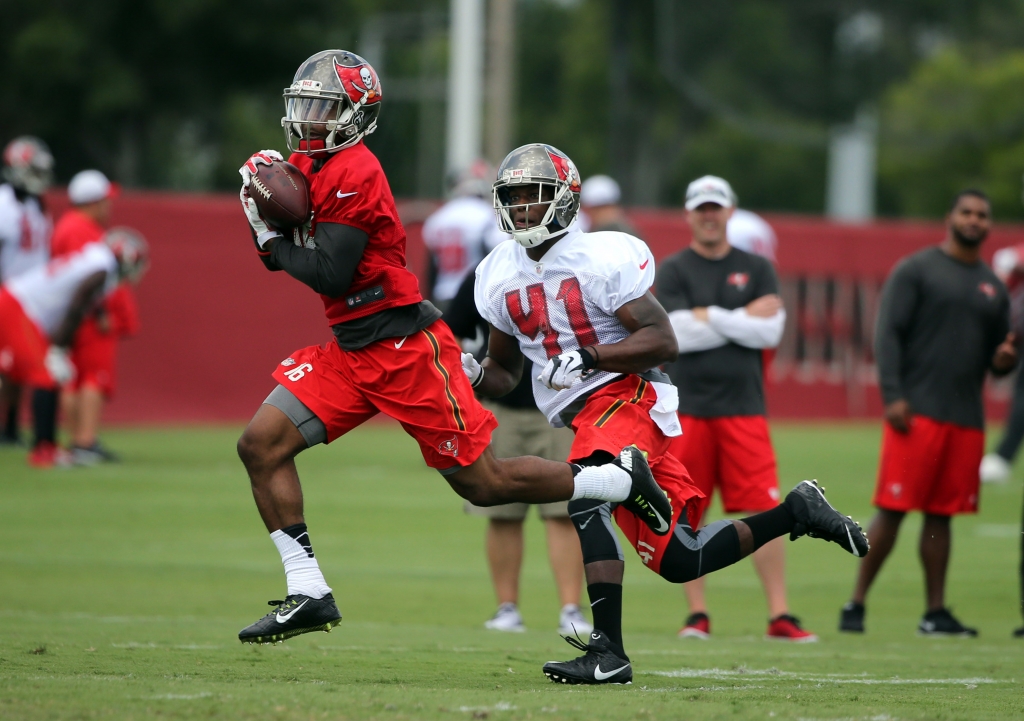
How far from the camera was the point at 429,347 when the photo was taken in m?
5.79

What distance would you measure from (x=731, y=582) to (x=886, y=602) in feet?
3.38

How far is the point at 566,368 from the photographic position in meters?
5.60

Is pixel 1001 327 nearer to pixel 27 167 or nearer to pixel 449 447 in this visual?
pixel 449 447

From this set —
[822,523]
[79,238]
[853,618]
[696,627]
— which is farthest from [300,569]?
[79,238]

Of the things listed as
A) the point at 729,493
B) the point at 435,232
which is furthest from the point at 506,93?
the point at 729,493

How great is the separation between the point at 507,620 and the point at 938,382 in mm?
2588

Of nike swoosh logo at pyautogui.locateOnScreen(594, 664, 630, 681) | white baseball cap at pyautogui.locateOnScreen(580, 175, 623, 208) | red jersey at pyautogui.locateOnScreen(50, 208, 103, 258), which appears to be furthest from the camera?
red jersey at pyautogui.locateOnScreen(50, 208, 103, 258)

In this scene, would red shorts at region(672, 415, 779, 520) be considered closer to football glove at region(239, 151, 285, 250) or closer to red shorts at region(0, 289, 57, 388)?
football glove at region(239, 151, 285, 250)

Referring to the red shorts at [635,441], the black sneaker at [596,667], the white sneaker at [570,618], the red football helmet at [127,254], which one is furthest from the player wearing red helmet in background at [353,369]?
the red football helmet at [127,254]

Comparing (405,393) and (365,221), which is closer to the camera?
(365,221)

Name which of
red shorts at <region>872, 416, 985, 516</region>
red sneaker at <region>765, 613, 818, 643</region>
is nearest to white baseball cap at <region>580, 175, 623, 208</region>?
red shorts at <region>872, 416, 985, 516</region>

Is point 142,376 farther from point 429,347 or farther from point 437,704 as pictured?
point 437,704

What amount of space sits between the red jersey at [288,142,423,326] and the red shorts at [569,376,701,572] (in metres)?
0.82

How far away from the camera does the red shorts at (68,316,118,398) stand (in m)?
13.0
